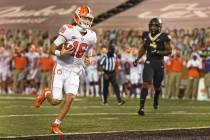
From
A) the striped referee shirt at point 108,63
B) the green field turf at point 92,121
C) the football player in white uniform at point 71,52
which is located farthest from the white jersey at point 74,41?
the striped referee shirt at point 108,63

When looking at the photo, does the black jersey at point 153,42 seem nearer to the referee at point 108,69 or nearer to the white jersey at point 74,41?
the white jersey at point 74,41

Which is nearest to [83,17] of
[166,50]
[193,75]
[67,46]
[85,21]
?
[85,21]

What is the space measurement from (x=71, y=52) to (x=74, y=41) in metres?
0.16

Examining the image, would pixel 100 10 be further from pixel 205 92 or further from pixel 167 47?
pixel 167 47

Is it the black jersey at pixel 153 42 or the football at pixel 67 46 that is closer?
the football at pixel 67 46

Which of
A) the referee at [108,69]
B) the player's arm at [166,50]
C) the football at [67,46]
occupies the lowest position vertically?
the referee at [108,69]

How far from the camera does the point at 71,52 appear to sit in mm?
10859

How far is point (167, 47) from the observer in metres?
15.6

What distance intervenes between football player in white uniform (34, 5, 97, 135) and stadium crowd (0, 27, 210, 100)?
11322 millimetres

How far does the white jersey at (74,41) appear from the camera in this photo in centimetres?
1083

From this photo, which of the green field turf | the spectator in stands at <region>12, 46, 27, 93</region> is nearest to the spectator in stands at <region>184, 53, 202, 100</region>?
the spectator in stands at <region>12, 46, 27, 93</region>

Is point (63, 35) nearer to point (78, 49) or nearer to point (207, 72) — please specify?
point (78, 49)

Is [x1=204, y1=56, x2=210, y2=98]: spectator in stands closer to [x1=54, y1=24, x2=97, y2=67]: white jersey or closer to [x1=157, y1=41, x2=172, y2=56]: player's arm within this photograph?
[x1=157, y1=41, x2=172, y2=56]: player's arm

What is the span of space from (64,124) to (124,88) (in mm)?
15665
